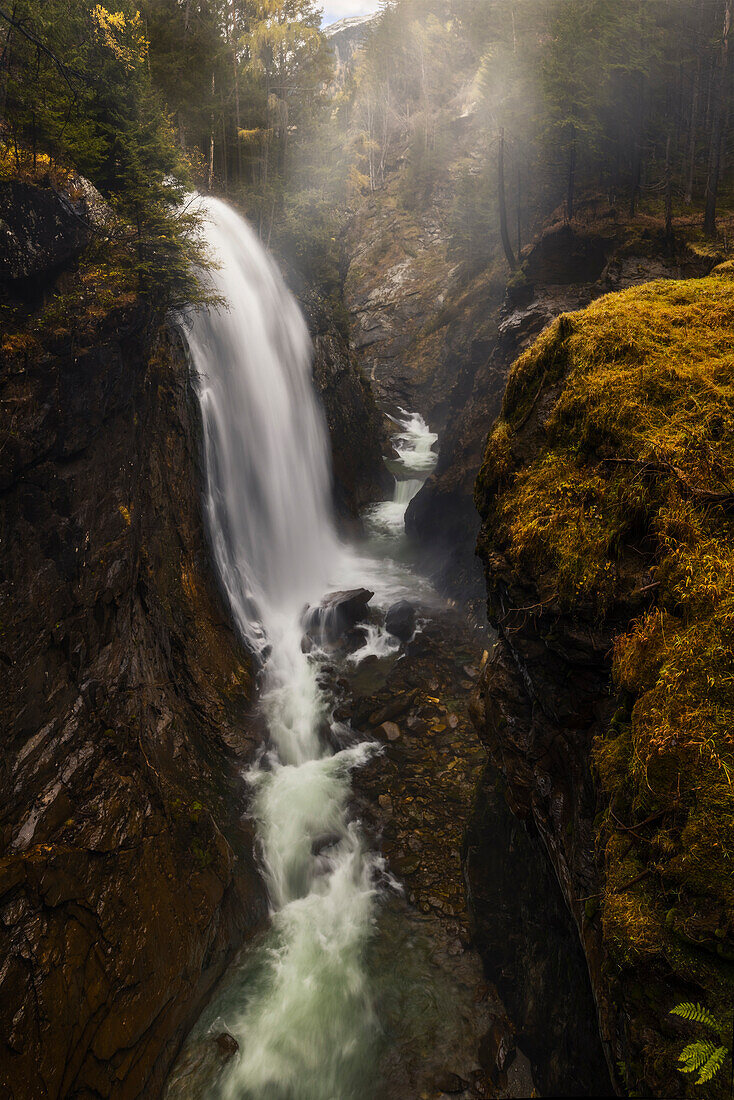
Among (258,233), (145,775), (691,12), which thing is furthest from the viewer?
(258,233)

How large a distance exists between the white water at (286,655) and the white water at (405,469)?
277 centimetres

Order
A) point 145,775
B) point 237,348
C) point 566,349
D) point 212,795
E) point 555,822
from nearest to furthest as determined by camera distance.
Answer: point 555,822 → point 566,349 → point 145,775 → point 212,795 → point 237,348

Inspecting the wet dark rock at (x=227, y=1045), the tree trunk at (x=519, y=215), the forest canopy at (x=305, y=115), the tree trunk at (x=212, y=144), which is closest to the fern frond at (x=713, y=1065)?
the wet dark rock at (x=227, y=1045)

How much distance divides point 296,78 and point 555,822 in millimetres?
31555

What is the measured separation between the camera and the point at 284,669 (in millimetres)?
12258

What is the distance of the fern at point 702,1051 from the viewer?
77.5 inches

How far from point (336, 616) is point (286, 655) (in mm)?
1846

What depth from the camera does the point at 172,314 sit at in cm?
1055

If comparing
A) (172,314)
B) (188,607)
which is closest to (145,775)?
(188,607)

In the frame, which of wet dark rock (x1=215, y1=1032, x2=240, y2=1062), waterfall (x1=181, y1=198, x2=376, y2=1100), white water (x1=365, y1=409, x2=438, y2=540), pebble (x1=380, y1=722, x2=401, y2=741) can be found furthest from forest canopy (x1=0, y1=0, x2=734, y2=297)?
wet dark rock (x1=215, y1=1032, x2=240, y2=1062)

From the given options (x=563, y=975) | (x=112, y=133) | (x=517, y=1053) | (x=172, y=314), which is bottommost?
(x=517, y=1053)

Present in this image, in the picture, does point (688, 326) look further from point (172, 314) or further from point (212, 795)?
point (172, 314)

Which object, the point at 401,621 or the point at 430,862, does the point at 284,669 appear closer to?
the point at 401,621

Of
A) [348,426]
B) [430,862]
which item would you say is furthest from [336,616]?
[348,426]
